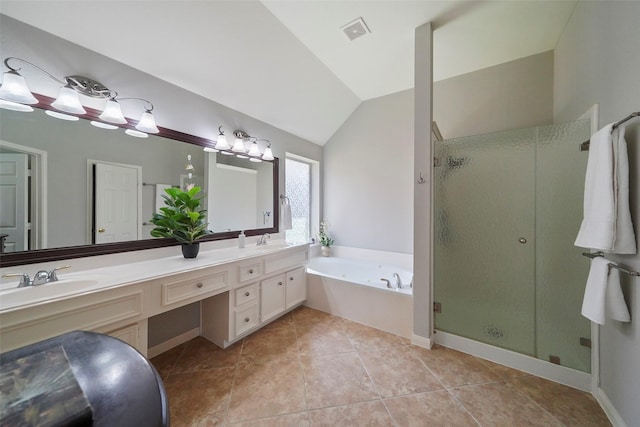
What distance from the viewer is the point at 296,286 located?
2.63 metres

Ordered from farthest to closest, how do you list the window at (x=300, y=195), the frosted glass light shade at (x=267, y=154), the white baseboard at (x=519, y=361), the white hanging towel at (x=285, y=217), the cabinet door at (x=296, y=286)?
1. the window at (x=300, y=195)
2. the white hanging towel at (x=285, y=217)
3. the frosted glass light shade at (x=267, y=154)
4. the cabinet door at (x=296, y=286)
5. the white baseboard at (x=519, y=361)

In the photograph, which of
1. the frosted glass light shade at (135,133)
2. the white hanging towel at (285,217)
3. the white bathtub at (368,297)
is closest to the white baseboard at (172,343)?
the white bathtub at (368,297)

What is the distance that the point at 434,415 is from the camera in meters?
1.35

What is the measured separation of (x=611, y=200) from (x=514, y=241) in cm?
68

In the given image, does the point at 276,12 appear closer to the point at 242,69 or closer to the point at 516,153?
the point at 242,69

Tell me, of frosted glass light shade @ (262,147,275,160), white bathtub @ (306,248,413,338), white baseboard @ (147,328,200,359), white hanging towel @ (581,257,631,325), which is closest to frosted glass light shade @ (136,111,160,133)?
frosted glass light shade @ (262,147,275,160)

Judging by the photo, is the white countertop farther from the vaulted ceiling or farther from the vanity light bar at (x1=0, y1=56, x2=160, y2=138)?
the vaulted ceiling

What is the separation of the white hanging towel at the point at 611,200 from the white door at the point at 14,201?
3.29 meters

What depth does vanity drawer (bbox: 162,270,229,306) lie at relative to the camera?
150 centimetres

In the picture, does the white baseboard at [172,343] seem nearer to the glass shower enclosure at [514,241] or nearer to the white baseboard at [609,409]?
the glass shower enclosure at [514,241]

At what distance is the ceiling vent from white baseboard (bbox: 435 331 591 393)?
2855 millimetres

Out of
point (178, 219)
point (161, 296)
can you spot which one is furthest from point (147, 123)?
point (161, 296)

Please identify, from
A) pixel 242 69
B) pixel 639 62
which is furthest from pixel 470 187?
pixel 242 69

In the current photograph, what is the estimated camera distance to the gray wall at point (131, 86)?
51.7 inches
